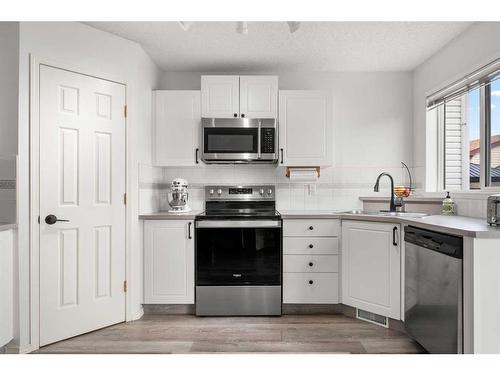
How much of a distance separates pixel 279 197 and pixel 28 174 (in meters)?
2.19

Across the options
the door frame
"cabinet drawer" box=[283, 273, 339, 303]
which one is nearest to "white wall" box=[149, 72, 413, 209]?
"cabinet drawer" box=[283, 273, 339, 303]

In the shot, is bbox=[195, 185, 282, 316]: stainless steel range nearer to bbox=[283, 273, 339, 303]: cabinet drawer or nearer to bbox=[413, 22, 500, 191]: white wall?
bbox=[283, 273, 339, 303]: cabinet drawer

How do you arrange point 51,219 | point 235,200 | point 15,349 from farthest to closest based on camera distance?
point 235,200 < point 51,219 < point 15,349

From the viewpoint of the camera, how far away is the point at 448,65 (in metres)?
2.68

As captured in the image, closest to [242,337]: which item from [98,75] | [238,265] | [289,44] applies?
[238,265]

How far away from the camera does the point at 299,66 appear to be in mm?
3178

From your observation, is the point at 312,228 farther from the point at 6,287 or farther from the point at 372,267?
the point at 6,287

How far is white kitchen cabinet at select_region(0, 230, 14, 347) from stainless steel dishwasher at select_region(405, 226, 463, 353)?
258 centimetres

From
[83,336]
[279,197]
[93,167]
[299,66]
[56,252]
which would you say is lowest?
[83,336]

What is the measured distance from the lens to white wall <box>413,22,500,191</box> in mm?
2213

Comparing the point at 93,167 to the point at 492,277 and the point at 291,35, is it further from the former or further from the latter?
the point at 492,277

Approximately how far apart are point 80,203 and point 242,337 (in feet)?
5.09

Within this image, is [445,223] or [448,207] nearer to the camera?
[445,223]


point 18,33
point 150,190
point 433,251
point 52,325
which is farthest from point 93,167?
point 433,251
